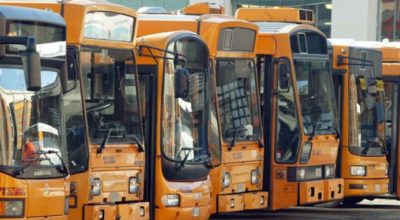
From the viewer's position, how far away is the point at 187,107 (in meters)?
15.4

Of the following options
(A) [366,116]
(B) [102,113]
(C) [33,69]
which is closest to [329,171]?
(A) [366,116]

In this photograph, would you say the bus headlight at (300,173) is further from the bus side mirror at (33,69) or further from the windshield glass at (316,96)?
the bus side mirror at (33,69)

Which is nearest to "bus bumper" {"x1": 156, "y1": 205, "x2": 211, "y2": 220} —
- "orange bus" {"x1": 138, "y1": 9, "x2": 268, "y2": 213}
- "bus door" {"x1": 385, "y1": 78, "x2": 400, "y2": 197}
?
"orange bus" {"x1": 138, "y1": 9, "x2": 268, "y2": 213}

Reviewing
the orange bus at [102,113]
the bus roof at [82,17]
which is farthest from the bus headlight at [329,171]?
the bus roof at [82,17]

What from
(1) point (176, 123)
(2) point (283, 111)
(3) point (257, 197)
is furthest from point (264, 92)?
(1) point (176, 123)

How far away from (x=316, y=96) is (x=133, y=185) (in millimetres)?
5568

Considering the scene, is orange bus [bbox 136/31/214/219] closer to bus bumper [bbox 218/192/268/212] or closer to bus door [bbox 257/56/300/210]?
bus bumper [bbox 218/192/268/212]

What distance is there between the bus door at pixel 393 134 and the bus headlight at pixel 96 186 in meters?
8.75

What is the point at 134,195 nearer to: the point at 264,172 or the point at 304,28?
the point at 264,172

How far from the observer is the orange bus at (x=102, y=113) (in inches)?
520

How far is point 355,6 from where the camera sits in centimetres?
4256

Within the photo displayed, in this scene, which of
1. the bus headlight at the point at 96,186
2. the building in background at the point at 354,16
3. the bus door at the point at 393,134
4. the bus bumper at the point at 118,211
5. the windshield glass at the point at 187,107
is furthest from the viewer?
the building in background at the point at 354,16

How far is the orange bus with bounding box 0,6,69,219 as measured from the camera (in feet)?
35.8

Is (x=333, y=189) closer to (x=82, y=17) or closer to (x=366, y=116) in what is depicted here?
(x=366, y=116)
